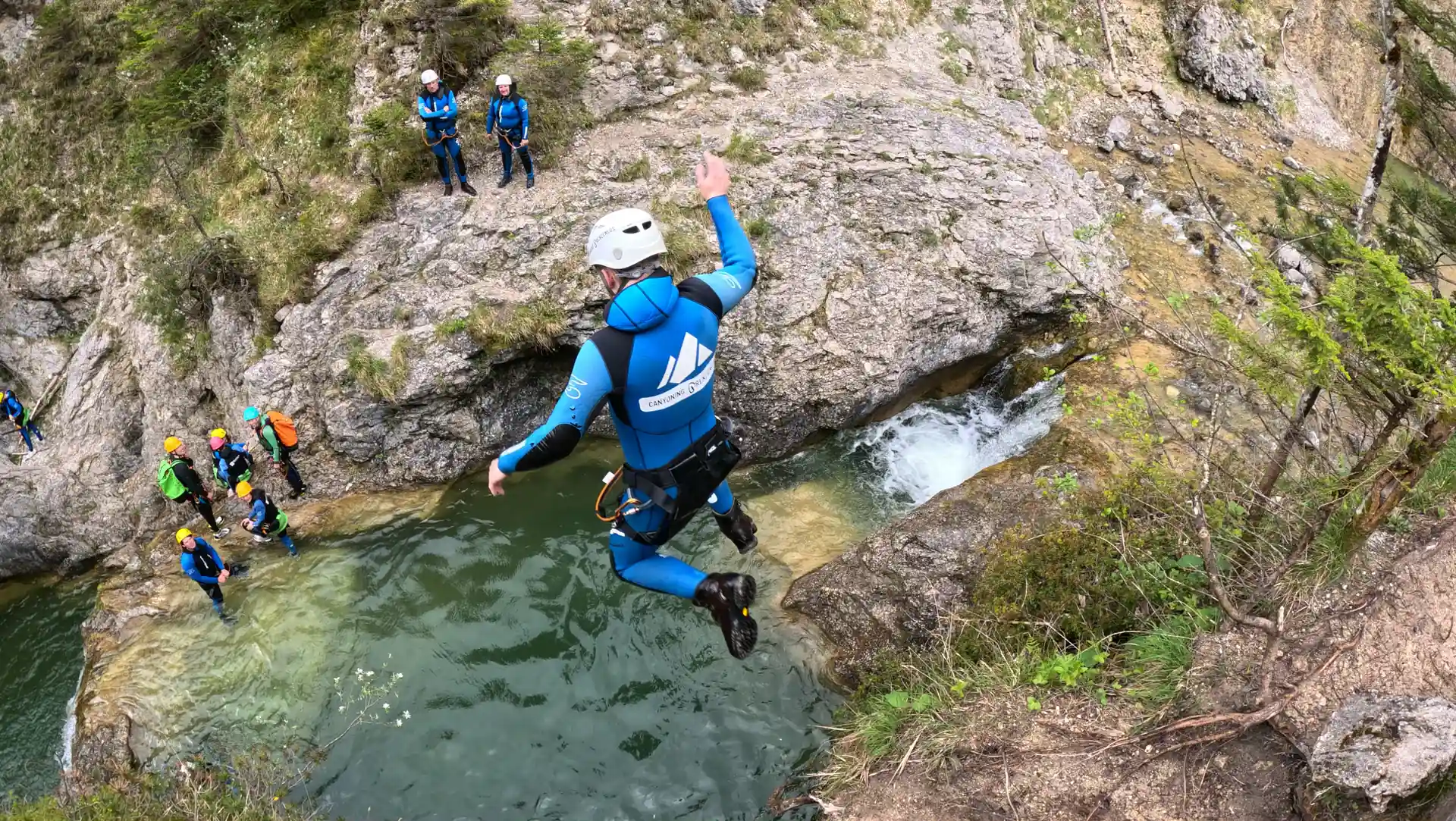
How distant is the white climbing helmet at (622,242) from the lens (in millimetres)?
5230

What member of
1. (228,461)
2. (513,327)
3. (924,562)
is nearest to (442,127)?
(513,327)

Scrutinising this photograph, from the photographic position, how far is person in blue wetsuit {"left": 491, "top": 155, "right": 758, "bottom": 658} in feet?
17.1

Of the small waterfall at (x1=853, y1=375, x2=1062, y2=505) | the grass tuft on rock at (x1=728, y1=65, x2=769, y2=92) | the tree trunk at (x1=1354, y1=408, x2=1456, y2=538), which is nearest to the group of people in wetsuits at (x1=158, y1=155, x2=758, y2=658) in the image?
the small waterfall at (x1=853, y1=375, x2=1062, y2=505)

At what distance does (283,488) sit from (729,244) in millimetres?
7461

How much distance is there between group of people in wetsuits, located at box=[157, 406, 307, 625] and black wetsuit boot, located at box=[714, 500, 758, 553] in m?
5.31

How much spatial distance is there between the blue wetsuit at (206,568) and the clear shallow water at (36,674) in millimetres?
2221

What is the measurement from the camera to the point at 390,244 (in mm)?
11195

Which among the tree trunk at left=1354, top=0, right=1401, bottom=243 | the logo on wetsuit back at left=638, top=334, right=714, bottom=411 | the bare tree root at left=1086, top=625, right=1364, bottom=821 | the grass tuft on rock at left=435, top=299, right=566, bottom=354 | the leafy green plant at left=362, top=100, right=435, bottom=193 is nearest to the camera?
the bare tree root at left=1086, top=625, right=1364, bottom=821

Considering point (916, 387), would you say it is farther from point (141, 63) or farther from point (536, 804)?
point (141, 63)

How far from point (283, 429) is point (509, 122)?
4968mm

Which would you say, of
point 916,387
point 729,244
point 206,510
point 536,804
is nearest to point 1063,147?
point 916,387

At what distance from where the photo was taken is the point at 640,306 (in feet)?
17.0

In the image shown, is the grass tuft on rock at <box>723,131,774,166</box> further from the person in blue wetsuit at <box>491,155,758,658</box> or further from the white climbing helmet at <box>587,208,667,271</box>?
the white climbing helmet at <box>587,208,667,271</box>

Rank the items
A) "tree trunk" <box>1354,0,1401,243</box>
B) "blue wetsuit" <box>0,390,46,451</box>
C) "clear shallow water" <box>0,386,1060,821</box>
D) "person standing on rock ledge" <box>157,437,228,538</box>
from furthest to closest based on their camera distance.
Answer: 1. "blue wetsuit" <box>0,390,46,451</box>
2. "person standing on rock ledge" <box>157,437,228,538</box>
3. "clear shallow water" <box>0,386,1060,821</box>
4. "tree trunk" <box>1354,0,1401,243</box>
